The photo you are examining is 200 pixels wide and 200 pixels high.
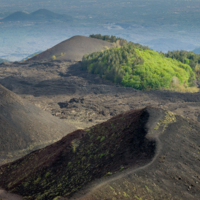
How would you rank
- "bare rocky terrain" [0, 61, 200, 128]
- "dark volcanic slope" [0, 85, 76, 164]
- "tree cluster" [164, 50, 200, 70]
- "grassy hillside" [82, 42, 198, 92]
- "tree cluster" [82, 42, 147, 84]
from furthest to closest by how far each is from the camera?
"tree cluster" [164, 50, 200, 70] → "tree cluster" [82, 42, 147, 84] → "grassy hillside" [82, 42, 198, 92] → "bare rocky terrain" [0, 61, 200, 128] → "dark volcanic slope" [0, 85, 76, 164]

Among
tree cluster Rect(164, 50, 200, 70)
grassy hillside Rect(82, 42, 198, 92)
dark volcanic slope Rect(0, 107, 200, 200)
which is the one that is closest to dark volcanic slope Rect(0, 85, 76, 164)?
dark volcanic slope Rect(0, 107, 200, 200)

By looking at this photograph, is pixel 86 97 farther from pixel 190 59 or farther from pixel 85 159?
pixel 190 59

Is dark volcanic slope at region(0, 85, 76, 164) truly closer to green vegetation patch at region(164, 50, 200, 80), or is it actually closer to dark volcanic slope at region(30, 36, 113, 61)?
green vegetation patch at region(164, 50, 200, 80)

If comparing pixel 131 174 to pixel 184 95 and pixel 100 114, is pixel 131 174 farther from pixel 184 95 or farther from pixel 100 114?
pixel 184 95

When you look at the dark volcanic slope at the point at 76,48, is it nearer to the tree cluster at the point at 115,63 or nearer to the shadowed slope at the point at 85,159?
the tree cluster at the point at 115,63

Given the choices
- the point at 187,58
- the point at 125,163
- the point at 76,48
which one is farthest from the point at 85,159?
the point at 76,48

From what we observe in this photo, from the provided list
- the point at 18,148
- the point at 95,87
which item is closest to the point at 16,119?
the point at 18,148

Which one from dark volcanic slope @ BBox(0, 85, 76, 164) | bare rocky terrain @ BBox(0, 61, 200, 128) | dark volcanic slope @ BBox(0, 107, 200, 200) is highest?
dark volcanic slope @ BBox(0, 107, 200, 200)

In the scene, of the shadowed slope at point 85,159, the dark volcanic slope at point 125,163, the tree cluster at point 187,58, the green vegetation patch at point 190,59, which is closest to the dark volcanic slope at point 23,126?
the shadowed slope at point 85,159
